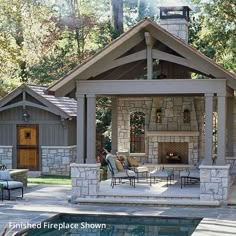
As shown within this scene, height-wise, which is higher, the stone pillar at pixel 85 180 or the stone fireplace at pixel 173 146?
the stone fireplace at pixel 173 146

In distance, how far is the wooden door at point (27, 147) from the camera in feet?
75.3

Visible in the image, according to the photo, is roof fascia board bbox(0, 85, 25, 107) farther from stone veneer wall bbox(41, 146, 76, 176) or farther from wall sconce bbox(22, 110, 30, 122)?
stone veneer wall bbox(41, 146, 76, 176)

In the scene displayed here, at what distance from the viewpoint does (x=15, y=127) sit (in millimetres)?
23094

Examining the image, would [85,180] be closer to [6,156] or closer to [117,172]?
[117,172]

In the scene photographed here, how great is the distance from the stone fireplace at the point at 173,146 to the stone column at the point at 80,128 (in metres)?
5.40

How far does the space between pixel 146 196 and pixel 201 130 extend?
19.4 ft

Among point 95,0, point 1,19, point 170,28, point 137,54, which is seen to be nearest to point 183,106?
point 170,28

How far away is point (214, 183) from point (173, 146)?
616 centimetres

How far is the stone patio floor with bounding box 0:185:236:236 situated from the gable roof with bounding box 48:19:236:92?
306cm

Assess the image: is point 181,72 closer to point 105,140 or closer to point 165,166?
point 165,166

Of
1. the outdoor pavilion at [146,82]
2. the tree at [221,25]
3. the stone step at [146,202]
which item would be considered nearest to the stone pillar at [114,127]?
the outdoor pavilion at [146,82]

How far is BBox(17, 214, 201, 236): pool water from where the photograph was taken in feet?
37.4

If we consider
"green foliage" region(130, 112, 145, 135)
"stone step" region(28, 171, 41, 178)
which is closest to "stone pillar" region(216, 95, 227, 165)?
"stone step" region(28, 171, 41, 178)

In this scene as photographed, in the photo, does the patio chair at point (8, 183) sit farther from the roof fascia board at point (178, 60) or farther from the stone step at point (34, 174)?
the stone step at point (34, 174)
